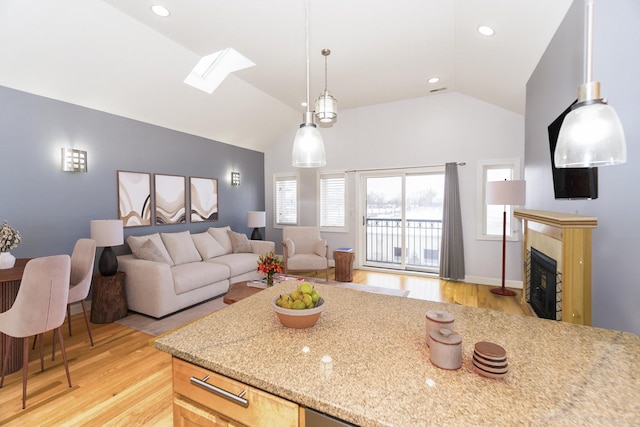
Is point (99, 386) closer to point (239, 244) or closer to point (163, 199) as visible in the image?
point (163, 199)

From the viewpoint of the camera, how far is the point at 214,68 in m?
4.13

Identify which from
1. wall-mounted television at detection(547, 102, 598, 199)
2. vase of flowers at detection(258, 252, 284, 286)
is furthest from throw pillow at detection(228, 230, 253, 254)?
wall-mounted television at detection(547, 102, 598, 199)

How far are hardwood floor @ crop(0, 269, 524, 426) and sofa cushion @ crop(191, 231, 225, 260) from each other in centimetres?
155

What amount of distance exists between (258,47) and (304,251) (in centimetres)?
330

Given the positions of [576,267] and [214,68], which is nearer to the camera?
[576,267]

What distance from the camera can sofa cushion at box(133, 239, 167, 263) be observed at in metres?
3.59

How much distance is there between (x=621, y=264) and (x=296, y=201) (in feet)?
17.6

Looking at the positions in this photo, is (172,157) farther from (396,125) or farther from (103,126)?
(396,125)

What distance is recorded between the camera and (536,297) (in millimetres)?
2742

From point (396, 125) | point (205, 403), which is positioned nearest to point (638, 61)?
point (205, 403)

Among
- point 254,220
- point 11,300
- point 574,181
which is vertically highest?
point 574,181

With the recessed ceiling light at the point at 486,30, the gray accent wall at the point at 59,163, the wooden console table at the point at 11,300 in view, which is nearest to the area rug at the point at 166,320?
the wooden console table at the point at 11,300

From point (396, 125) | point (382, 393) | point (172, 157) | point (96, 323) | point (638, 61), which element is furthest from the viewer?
point (396, 125)

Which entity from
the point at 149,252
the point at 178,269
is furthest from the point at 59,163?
the point at 178,269
